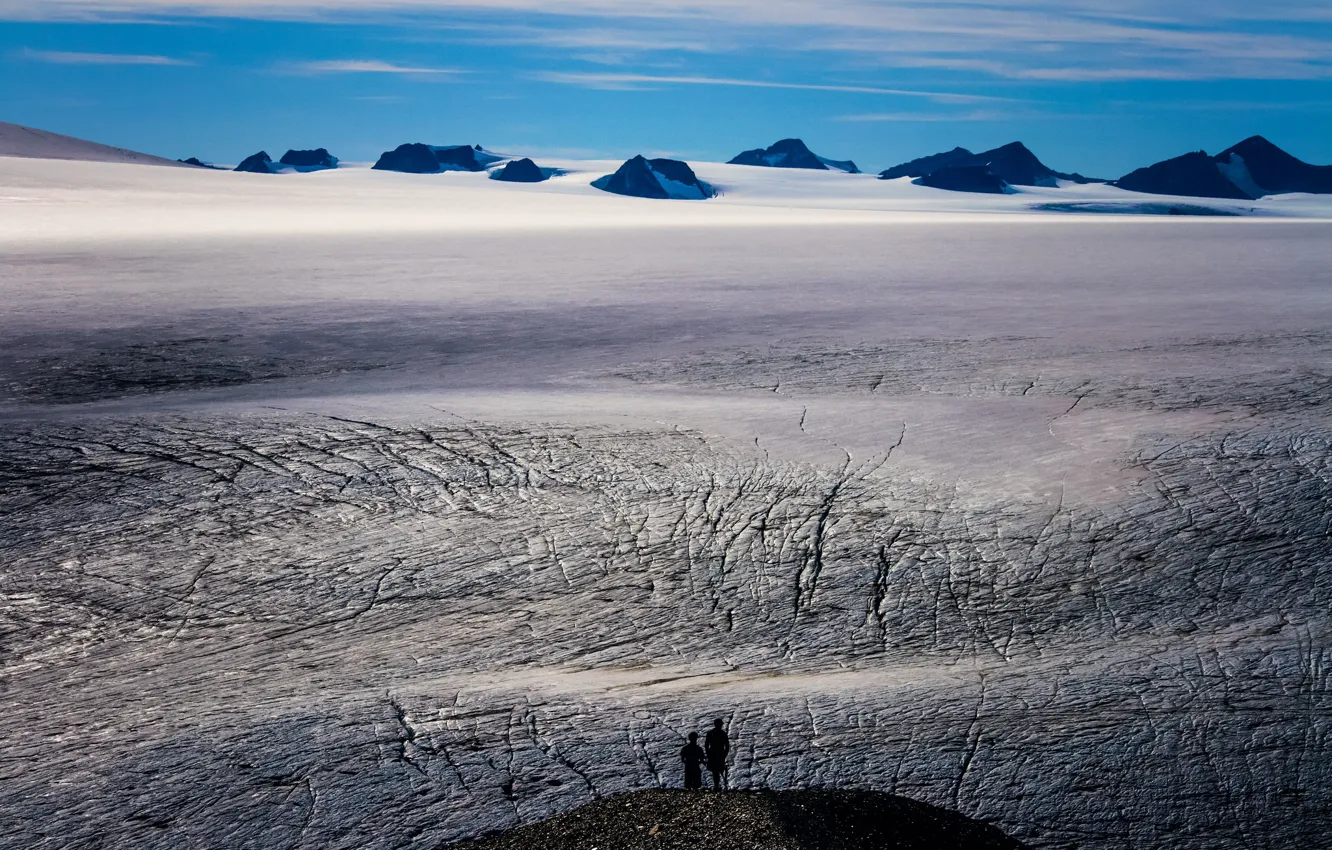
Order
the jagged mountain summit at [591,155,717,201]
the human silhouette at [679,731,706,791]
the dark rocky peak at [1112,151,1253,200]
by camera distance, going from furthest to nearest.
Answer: the dark rocky peak at [1112,151,1253,200] → the jagged mountain summit at [591,155,717,201] → the human silhouette at [679,731,706,791]

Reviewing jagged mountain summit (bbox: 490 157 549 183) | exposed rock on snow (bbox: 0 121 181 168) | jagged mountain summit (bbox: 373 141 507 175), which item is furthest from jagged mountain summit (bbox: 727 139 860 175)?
exposed rock on snow (bbox: 0 121 181 168)

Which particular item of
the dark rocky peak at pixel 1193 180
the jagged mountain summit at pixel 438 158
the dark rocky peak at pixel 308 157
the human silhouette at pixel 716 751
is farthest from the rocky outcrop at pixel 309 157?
the human silhouette at pixel 716 751

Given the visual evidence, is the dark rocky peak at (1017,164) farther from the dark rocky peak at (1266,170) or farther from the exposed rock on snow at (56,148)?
the exposed rock on snow at (56,148)

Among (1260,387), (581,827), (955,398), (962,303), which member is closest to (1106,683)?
(581,827)

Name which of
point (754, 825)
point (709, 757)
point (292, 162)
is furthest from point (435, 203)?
point (292, 162)

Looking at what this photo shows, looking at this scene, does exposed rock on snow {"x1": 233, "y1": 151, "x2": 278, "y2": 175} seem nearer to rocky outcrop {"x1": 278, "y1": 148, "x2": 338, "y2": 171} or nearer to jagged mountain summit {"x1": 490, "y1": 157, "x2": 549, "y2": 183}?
rocky outcrop {"x1": 278, "y1": 148, "x2": 338, "y2": 171}

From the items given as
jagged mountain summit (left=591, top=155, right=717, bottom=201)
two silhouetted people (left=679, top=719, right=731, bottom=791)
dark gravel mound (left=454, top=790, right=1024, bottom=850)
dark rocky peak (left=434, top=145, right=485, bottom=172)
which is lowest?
dark gravel mound (left=454, top=790, right=1024, bottom=850)

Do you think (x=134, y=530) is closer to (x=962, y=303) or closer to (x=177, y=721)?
(x=177, y=721)
